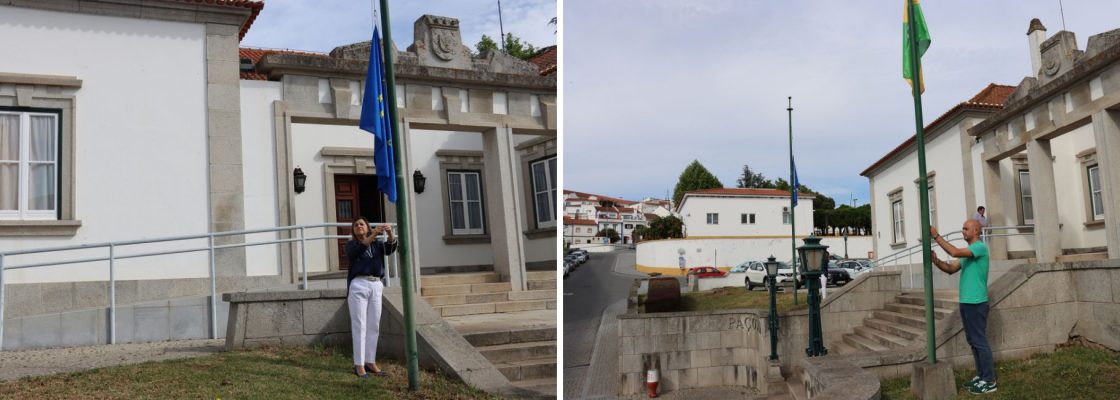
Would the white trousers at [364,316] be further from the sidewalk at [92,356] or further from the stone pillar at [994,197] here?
the stone pillar at [994,197]

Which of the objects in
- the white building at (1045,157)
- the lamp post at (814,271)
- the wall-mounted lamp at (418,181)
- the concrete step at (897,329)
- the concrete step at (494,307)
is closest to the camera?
the concrete step at (494,307)

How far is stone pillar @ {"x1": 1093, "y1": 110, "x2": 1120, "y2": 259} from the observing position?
12.8 m

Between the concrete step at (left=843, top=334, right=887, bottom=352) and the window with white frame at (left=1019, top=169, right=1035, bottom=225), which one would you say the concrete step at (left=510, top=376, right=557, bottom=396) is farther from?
the window with white frame at (left=1019, top=169, right=1035, bottom=225)

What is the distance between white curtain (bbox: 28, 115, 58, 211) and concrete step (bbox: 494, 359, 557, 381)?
6736mm

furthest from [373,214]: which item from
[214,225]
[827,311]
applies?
[827,311]

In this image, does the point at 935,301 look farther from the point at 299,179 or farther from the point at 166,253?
the point at 166,253

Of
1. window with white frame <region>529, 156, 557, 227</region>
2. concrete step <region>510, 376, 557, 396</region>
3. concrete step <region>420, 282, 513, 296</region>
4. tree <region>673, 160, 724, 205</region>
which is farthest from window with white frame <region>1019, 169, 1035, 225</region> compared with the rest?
tree <region>673, 160, 724, 205</region>

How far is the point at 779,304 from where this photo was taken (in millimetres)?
23891

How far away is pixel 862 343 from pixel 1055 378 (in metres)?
6.48

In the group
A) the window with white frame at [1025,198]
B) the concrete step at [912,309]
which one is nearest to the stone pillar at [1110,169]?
the concrete step at [912,309]

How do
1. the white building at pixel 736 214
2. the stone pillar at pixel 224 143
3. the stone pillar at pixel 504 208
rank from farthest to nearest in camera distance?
the white building at pixel 736 214 < the stone pillar at pixel 504 208 < the stone pillar at pixel 224 143

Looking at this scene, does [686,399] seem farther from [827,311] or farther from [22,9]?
[22,9]

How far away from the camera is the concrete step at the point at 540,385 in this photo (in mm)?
7719

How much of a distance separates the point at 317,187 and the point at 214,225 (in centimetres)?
368
